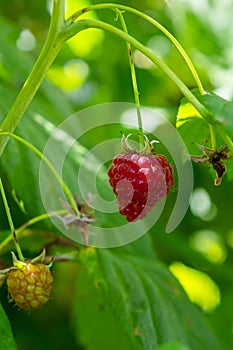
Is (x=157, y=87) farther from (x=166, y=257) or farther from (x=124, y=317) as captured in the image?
(x=124, y=317)

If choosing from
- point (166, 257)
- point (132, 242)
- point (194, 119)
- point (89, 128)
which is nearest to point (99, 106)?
point (89, 128)

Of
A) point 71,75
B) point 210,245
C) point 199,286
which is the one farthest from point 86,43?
point 199,286

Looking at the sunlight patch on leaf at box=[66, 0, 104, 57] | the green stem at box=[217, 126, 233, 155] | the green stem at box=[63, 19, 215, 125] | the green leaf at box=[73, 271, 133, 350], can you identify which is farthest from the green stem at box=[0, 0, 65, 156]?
the sunlight patch on leaf at box=[66, 0, 104, 57]

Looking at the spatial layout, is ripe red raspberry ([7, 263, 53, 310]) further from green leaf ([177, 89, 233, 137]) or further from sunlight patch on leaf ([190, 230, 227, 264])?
sunlight patch on leaf ([190, 230, 227, 264])

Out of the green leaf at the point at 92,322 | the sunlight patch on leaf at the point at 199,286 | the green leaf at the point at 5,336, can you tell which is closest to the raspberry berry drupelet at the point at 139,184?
the green leaf at the point at 5,336

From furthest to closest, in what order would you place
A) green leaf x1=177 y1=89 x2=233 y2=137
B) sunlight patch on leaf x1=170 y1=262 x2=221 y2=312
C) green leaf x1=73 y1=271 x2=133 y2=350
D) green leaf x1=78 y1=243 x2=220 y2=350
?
sunlight patch on leaf x1=170 y1=262 x2=221 y2=312 < green leaf x1=73 y1=271 x2=133 y2=350 < green leaf x1=78 y1=243 x2=220 y2=350 < green leaf x1=177 y1=89 x2=233 y2=137

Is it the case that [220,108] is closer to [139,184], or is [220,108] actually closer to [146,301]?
[139,184]

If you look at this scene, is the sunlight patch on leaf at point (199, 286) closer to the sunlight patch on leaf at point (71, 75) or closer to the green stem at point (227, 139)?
the sunlight patch on leaf at point (71, 75)
